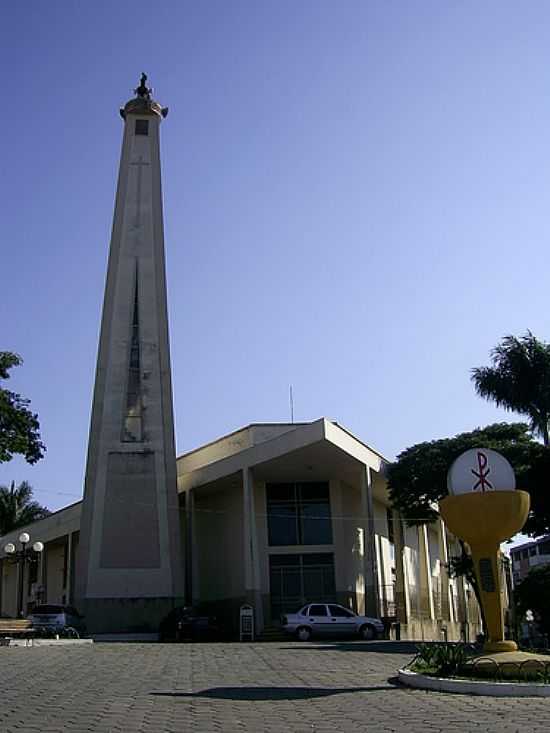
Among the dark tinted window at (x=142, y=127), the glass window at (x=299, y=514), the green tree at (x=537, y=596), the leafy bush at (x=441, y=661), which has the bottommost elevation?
the leafy bush at (x=441, y=661)

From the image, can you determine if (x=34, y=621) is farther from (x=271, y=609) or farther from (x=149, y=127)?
(x=149, y=127)

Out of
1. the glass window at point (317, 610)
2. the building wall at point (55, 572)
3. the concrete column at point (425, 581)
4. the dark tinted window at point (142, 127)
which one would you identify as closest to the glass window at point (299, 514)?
the glass window at point (317, 610)

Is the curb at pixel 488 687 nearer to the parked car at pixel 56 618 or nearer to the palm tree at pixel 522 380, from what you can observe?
the parked car at pixel 56 618

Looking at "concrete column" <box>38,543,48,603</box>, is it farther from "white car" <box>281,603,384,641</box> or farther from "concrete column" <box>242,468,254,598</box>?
"white car" <box>281,603,384,641</box>

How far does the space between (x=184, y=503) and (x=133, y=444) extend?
14.6 feet

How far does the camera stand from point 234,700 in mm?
10594

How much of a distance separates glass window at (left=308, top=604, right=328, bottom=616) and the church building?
4.02 meters

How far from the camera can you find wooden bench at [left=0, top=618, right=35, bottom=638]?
83.5 feet

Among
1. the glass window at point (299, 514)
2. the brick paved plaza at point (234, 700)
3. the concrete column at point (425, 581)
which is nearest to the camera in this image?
the brick paved plaza at point (234, 700)

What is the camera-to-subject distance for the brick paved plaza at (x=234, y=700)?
848 centimetres

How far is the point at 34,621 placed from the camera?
29.1 m

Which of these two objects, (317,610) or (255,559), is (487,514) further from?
(255,559)

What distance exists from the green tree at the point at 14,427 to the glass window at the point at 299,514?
42.7ft

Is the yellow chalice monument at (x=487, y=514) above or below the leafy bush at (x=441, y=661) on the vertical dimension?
above
